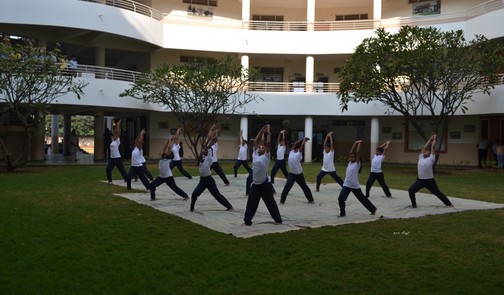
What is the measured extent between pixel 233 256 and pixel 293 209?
4668 millimetres

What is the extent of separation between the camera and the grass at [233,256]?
18.7 ft

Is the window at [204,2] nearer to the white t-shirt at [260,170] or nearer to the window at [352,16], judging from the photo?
the window at [352,16]

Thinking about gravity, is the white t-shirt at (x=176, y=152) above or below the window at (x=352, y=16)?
below

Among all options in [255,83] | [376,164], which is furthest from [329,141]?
[255,83]

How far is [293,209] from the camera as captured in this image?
1141cm

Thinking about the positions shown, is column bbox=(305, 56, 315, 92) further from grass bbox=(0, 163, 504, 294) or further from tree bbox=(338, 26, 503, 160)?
grass bbox=(0, 163, 504, 294)

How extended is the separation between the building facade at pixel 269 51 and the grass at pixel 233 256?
1687 cm

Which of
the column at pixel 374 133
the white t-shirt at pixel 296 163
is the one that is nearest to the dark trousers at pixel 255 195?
the white t-shirt at pixel 296 163

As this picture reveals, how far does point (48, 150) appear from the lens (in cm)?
4103

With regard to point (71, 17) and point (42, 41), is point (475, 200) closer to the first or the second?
point (71, 17)

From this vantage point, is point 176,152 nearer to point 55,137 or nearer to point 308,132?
point 308,132

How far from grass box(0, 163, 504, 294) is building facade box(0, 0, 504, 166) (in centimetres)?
1687

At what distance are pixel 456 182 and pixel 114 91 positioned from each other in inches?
656

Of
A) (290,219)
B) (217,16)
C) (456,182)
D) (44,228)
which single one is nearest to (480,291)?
(290,219)
